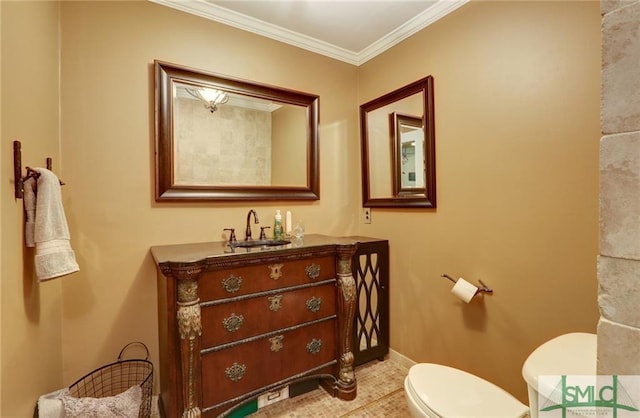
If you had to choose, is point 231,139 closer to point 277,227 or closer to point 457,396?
point 277,227

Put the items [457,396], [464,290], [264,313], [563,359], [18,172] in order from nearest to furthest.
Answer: [563,359] → [18,172] → [457,396] → [264,313] → [464,290]

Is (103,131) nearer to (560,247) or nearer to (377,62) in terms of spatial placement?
(377,62)

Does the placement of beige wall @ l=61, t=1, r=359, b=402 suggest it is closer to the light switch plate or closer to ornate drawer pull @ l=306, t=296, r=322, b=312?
ornate drawer pull @ l=306, t=296, r=322, b=312

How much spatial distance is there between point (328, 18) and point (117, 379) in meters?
2.73

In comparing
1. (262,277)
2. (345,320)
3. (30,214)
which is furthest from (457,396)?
(30,214)

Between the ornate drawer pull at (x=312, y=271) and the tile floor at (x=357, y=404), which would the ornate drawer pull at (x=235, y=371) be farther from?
the ornate drawer pull at (x=312, y=271)

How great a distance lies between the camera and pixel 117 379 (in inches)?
71.4

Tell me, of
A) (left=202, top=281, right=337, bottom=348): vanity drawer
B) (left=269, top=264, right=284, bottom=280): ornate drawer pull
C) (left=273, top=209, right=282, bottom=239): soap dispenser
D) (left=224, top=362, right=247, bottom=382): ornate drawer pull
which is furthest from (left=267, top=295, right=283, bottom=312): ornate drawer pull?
(left=273, top=209, right=282, bottom=239): soap dispenser

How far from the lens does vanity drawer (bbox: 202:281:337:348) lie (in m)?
1.56

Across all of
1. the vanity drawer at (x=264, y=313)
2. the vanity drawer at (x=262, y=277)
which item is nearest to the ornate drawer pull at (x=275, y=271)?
the vanity drawer at (x=262, y=277)


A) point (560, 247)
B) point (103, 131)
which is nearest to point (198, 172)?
point (103, 131)

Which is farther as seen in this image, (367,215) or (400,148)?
(367,215)

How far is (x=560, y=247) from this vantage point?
150 cm

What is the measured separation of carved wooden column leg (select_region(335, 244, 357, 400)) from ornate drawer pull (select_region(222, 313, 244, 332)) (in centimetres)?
64
